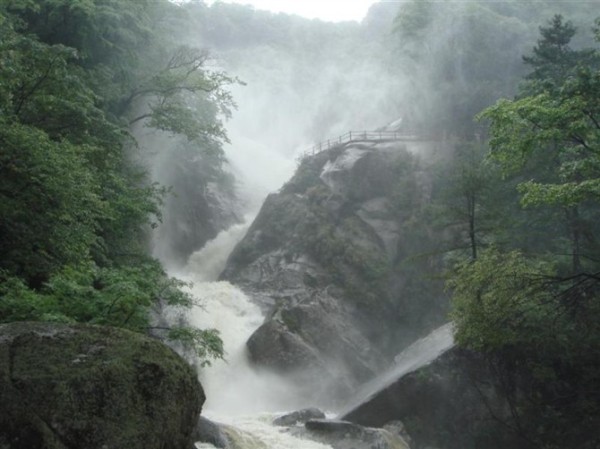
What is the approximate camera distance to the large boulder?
5797 millimetres

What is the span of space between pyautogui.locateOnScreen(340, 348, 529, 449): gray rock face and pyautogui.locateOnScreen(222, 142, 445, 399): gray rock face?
4.82 m

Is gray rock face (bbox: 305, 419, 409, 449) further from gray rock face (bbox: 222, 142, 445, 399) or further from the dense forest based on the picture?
gray rock face (bbox: 222, 142, 445, 399)

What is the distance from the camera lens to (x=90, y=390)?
20.1 feet

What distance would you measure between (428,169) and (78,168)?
79.2ft

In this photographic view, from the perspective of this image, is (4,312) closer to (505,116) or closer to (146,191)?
(146,191)

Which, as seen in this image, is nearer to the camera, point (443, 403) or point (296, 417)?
point (296, 417)

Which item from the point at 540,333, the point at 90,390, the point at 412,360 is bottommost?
the point at 90,390

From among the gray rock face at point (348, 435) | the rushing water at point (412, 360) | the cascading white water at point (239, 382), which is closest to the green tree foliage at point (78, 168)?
the cascading white water at point (239, 382)

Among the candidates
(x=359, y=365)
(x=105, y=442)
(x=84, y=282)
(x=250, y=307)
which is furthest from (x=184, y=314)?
Result: (x=105, y=442)

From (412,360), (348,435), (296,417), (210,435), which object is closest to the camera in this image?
(210,435)

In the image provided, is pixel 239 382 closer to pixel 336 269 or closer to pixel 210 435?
pixel 336 269

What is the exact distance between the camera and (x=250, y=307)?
26125mm

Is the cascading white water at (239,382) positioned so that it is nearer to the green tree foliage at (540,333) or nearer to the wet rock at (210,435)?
the wet rock at (210,435)

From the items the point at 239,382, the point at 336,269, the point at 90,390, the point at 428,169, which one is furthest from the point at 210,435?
the point at 428,169
